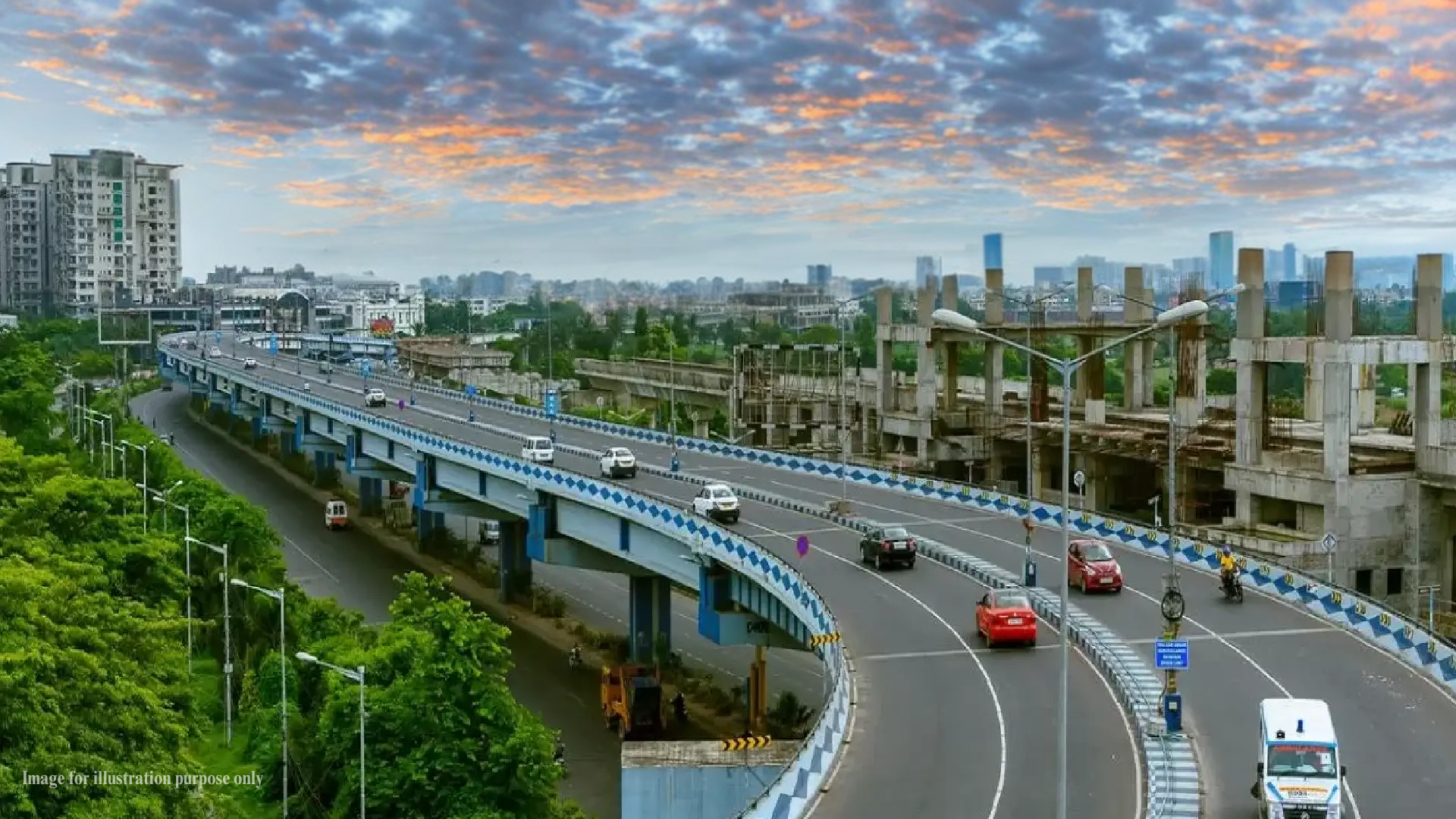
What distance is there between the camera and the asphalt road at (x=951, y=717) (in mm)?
27469

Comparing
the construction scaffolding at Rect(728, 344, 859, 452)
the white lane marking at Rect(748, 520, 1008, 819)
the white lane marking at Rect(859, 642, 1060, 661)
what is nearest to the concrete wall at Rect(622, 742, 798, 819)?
the white lane marking at Rect(859, 642, 1060, 661)

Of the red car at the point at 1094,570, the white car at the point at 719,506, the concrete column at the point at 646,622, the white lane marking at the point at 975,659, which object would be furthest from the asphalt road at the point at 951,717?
the concrete column at the point at 646,622

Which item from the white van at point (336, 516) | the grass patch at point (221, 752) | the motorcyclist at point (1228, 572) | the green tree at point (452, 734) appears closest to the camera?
the green tree at point (452, 734)

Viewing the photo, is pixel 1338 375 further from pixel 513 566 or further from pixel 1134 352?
pixel 513 566

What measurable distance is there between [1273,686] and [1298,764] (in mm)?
9901

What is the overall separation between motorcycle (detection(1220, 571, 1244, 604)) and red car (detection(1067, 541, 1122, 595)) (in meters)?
3.17

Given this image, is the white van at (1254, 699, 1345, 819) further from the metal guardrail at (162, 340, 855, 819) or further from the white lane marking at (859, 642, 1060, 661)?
the white lane marking at (859, 642, 1060, 661)

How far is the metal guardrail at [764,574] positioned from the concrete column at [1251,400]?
29387 mm

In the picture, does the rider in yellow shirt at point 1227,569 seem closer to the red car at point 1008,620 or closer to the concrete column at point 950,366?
the red car at point 1008,620

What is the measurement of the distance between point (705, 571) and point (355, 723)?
17.2 metres

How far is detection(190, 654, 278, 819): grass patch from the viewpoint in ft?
128

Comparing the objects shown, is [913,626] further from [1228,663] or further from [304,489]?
[304,489]

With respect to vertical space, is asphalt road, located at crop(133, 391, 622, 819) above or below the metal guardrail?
below

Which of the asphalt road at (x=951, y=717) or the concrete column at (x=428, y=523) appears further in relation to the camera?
the concrete column at (x=428, y=523)
